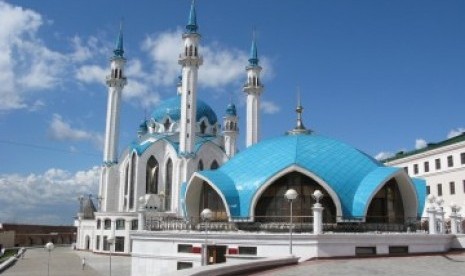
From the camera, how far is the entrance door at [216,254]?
20781 millimetres

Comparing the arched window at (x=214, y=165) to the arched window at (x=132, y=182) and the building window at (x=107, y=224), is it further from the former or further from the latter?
the building window at (x=107, y=224)

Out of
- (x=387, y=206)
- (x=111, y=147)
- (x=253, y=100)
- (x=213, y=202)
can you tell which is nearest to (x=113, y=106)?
(x=111, y=147)

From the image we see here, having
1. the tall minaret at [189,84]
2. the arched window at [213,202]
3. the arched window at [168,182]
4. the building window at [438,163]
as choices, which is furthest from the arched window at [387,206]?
the arched window at [168,182]

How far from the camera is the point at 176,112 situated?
200ft

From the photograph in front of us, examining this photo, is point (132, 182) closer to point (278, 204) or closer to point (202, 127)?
point (202, 127)

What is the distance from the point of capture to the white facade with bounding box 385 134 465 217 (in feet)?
134

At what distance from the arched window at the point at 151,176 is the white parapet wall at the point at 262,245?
93.9 feet

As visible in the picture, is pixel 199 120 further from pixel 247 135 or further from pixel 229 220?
pixel 229 220

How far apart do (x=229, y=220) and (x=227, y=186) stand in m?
1.84

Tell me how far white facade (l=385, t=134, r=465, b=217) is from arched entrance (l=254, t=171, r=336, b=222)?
18.5 m

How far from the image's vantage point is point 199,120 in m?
61.9

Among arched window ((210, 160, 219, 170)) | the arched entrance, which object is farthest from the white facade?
arched window ((210, 160, 219, 170))

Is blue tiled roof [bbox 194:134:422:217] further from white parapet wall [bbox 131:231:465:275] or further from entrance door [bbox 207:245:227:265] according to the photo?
entrance door [bbox 207:245:227:265]

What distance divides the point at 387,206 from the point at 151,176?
106 ft
